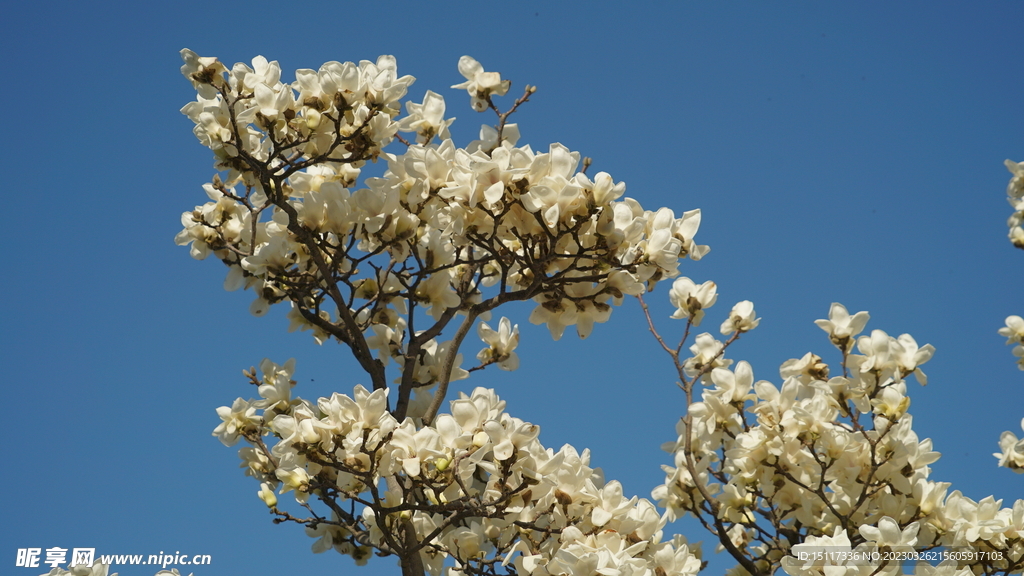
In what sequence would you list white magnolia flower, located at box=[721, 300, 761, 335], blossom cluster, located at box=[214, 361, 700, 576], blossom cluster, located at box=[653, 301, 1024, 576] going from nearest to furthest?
blossom cluster, located at box=[214, 361, 700, 576] < blossom cluster, located at box=[653, 301, 1024, 576] < white magnolia flower, located at box=[721, 300, 761, 335]

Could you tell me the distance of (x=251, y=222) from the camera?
12.2ft

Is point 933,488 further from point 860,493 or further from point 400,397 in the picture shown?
point 400,397

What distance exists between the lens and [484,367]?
153 inches

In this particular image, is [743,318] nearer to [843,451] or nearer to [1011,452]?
[843,451]

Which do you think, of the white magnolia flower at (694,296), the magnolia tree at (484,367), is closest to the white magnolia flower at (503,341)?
the magnolia tree at (484,367)

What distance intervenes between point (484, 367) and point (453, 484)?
798mm

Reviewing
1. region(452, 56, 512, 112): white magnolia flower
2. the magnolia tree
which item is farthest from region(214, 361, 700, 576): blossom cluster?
region(452, 56, 512, 112): white magnolia flower

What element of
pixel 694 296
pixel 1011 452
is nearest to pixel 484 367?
pixel 694 296

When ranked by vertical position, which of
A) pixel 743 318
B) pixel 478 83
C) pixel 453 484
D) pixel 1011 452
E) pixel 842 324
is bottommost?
pixel 453 484

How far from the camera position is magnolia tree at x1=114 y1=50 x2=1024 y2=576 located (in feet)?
9.52

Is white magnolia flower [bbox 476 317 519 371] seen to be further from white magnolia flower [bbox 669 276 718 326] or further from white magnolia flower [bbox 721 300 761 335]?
white magnolia flower [bbox 721 300 761 335]

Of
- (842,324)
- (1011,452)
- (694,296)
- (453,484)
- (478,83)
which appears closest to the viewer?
(453,484)

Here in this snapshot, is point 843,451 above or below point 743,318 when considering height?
below

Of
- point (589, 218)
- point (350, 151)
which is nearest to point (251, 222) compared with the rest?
point (350, 151)
